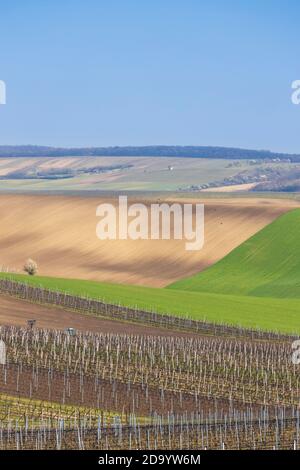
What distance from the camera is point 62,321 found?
88.9 metres

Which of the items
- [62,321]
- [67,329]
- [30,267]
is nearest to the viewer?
[67,329]

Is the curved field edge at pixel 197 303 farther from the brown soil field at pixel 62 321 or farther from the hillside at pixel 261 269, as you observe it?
the hillside at pixel 261 269

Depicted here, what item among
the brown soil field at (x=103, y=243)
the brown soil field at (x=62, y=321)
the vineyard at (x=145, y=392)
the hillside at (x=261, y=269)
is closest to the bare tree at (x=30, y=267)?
the brown soil field at (x=103, y=243)

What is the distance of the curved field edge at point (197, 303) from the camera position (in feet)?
308

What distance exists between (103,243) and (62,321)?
5527 cm

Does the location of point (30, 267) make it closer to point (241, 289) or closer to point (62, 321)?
point (241, 289)

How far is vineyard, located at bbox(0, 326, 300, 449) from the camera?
49.9 m

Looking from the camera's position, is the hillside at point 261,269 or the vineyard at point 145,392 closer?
the vineyard at point 145,392

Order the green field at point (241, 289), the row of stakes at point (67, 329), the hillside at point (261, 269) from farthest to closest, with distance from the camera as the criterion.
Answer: the hillside at point (261, 269) → the green field at point (241, 289) → the row of stakes at point (67, 329)

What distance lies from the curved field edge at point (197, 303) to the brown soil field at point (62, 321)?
5.72 meters

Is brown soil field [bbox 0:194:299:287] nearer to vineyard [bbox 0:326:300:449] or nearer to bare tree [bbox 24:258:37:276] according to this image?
bare tree [bbox 24:258:37:276]

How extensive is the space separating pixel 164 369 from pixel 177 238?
7257cm

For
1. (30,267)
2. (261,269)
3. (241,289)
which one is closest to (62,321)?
(241,289)
